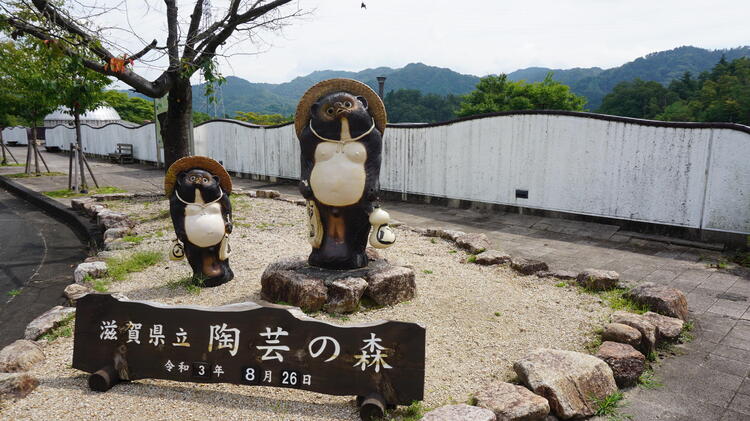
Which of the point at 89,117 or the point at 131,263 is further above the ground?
the point at 89,117

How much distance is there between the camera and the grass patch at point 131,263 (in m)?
6.89

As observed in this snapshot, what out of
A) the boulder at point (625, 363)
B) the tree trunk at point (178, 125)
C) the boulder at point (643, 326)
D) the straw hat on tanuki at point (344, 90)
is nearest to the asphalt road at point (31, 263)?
the tree trunk at point (178, 125)

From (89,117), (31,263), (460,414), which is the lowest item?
(31,263)

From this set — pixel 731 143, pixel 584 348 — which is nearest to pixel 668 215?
pixel 731 143

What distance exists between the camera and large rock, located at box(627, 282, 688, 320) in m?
5.50

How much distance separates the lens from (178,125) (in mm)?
11352

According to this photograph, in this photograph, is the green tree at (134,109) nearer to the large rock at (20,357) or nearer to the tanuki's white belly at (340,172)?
the tanuki's white belly at (340,172)

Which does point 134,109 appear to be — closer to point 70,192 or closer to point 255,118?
point 255,118

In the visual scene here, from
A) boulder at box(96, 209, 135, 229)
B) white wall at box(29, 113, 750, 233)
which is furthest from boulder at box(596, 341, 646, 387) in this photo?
boulder at box(96, 209, 135, 229)

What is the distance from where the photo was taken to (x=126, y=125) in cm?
2530

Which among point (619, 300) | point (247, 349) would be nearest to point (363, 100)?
point (247, 349)

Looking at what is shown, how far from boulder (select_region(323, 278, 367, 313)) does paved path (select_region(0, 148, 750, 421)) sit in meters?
2.68

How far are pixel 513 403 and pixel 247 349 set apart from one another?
1975mm

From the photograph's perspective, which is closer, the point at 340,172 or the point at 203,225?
the point at 340,172
